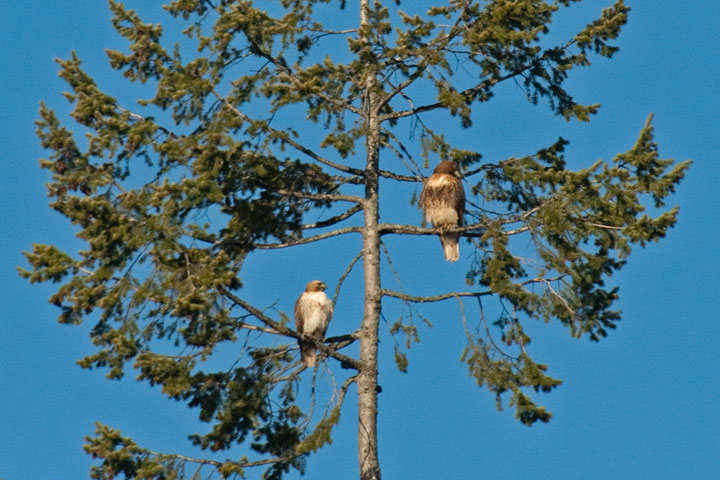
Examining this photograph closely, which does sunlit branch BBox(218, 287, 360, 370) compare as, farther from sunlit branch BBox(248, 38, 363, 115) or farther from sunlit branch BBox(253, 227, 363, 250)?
sunlit branch BBox(248, 38, 363, 115)

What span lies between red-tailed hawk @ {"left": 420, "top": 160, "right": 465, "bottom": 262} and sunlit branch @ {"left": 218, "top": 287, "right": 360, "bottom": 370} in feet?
7.73

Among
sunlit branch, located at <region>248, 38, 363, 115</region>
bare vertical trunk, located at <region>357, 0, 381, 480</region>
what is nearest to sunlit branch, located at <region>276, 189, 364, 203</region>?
bare vertical trunk, located at <region>357, 0, 381, 480</region>

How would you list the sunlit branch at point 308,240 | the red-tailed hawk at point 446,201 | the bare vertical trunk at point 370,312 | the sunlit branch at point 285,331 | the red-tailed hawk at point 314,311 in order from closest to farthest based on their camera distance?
the sunlit branch at point 285,331, the bare vertical trunk at point 370,312, the sunlit branch at point 308,240, the red-tailed hawk at point 446,201, the red-tailed hawk at point 314,311

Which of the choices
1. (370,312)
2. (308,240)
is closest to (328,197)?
(308,240)

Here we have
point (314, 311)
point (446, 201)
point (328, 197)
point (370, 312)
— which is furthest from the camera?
point (314, 311)

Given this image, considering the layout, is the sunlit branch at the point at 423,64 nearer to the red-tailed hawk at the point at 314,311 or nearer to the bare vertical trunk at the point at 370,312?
the bare vertical trunk at the point at 370,312

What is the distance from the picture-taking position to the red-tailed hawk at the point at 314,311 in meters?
15.1

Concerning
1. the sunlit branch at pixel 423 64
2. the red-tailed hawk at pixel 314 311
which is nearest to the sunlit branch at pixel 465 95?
the sunlit branch at pixel 423 64

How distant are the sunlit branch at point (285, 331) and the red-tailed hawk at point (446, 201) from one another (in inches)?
92.8

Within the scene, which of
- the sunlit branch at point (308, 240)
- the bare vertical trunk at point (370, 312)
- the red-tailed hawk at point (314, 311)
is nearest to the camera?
the bare vertical trunk at point (370, 312)

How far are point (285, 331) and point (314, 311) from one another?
2967 mm

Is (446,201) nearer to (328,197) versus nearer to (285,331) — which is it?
(328,197)

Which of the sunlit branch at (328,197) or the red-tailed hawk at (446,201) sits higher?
the red-tailed hawk at (446,201)

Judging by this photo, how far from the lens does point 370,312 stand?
13703 mm
